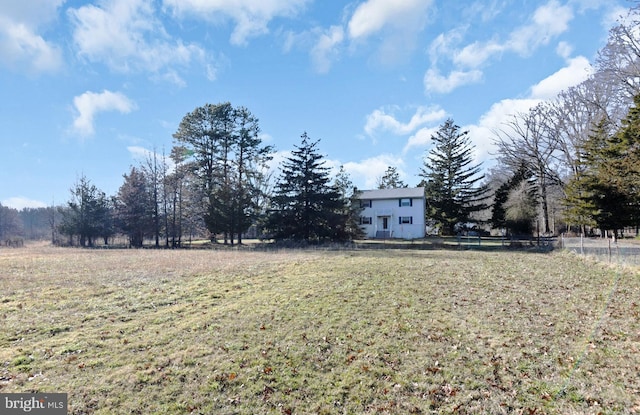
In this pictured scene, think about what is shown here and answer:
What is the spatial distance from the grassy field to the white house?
25.9 meters

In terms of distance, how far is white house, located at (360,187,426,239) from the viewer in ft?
117

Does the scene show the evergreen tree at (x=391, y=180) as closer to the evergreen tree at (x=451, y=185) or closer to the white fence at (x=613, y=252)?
the evergreen tree at (x=451, y=185)

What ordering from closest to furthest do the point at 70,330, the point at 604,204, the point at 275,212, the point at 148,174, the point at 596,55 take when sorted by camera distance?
the point at 70,330 < the point at 604,204 < the point at 596,55 < the point at 275,212 < the point at 148,174

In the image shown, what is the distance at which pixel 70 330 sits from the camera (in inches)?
243

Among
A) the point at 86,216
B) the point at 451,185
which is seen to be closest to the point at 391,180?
the point at 451,185

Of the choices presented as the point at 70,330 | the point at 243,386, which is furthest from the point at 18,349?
the point at 243,386

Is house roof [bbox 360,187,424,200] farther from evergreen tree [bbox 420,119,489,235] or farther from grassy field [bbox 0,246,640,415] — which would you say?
grassy field [bbox 0,246,640,415]

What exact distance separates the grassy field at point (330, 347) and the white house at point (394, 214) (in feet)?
Result: 85.0

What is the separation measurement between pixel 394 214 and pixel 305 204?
11988 mm

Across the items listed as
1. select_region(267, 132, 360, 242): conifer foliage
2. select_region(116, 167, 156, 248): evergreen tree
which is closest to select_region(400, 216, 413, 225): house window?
select_region(267, 132, 360, 242): conifer foliage

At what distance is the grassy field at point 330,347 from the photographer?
3887mm

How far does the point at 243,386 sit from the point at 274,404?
1.91 feet

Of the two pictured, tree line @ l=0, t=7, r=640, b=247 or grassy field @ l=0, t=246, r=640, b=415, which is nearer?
grassy field @ l=0, t=246, r=640, b=415

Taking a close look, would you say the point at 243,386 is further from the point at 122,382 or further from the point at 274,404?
the point at 122,382
